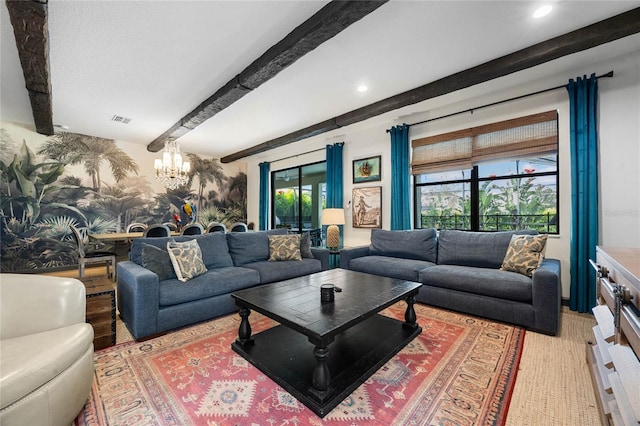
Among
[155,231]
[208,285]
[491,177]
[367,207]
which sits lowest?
[208,285]

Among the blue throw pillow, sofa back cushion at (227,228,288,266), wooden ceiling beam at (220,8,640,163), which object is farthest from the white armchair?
wooden ceiling beam at (220,8,640,163)

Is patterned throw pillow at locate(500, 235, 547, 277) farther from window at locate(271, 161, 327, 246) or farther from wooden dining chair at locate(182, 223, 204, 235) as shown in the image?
wooden dining chair at locate(182, 223, 204, 235)

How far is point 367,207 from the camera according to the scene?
509 centimetres

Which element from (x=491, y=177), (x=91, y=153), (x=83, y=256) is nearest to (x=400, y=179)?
(x=491, y=177)

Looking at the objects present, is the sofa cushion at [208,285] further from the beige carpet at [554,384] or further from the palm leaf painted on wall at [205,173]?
the palm leaf painted on wall at [205,173]

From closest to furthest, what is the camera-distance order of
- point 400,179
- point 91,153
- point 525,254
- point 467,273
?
point 525,254 → point 467,273 → point 400,179 → point 91,153

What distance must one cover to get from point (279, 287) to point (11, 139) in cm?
607

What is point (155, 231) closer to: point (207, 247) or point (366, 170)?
point (207, 247)

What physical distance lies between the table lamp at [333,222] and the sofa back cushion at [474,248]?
174 cm

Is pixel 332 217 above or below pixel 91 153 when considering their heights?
below

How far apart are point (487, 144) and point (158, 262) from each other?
4.40 meters

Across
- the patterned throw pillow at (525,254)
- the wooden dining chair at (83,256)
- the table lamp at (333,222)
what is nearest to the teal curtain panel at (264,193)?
the table lamp at (333,222)

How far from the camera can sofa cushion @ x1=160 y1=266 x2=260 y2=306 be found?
253 cm

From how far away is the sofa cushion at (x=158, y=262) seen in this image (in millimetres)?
2674
